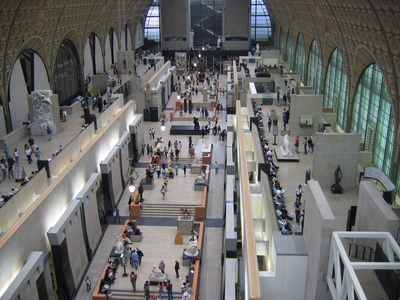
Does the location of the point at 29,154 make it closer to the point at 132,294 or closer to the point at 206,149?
the point at 132,294

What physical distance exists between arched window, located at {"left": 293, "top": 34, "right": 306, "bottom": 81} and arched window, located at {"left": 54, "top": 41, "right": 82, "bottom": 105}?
21722mm

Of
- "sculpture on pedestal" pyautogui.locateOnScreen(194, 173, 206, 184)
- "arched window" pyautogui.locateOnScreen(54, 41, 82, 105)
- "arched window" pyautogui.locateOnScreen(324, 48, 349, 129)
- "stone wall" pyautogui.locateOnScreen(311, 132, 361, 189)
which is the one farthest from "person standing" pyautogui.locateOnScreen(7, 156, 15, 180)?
"arched window" pyautogui.locateOnScreen(324, 48, 349, 129)

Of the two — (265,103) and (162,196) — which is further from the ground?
(265,103)

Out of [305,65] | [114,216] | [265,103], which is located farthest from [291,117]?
[305,65]

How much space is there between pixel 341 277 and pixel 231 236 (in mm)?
6414

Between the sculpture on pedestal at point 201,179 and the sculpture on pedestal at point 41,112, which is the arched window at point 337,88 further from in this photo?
the sculpture on pedestal at point 41,112

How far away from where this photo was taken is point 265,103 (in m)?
30.0

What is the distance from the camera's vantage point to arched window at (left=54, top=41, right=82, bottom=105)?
3650 centimetres

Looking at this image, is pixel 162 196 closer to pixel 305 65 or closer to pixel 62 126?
pixel 62 126

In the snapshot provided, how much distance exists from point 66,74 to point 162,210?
19.6 meters

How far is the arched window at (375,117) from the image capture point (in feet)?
64.6

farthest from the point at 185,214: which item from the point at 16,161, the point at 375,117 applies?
the point at 375,117

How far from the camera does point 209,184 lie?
27547 mm

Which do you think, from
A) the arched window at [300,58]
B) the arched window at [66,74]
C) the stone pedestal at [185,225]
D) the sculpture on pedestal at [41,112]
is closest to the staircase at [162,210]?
the stone pedestal at [185,225]
